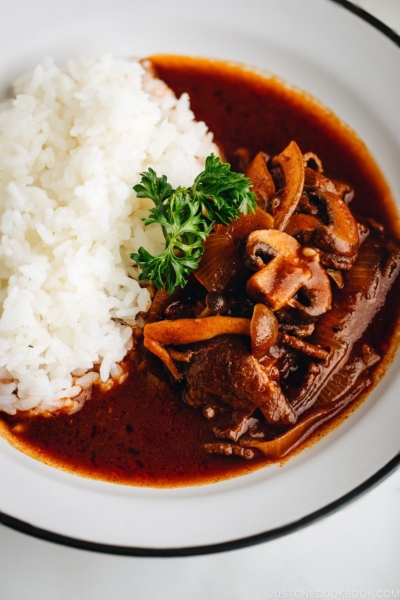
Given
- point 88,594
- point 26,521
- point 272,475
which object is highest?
point 272,475

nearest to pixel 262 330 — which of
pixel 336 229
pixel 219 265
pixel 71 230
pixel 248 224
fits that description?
pixel 219 265

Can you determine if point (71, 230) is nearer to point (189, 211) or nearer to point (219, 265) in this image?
point (189, 211)

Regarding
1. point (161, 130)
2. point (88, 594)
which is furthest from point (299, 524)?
point (161, 130)

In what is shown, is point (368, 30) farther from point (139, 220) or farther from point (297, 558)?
point (297, 558)

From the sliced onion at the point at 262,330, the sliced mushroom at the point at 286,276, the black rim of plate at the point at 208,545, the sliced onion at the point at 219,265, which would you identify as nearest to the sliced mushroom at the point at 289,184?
the sliced mushroom at the point at 286,276

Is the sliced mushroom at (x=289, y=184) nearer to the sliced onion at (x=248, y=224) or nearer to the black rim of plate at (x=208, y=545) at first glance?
the sliced onion at (x=248, y=224)

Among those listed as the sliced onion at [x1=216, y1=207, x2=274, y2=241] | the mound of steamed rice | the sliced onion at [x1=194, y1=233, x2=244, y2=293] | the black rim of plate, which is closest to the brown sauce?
→ the mound of steamed rice
